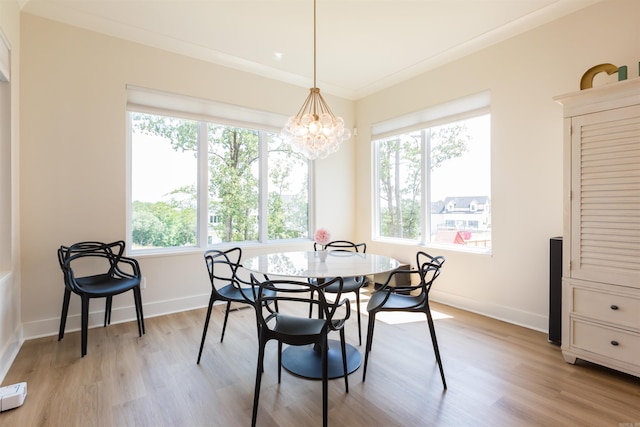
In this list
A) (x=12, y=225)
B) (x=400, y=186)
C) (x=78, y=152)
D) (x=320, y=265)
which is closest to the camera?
(x=320, y=265)

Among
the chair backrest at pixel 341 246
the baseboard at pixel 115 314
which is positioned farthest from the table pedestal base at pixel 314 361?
the baseboard at pixel 115 314

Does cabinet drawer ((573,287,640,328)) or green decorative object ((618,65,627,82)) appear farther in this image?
green decorative object ((618,65,627,82))

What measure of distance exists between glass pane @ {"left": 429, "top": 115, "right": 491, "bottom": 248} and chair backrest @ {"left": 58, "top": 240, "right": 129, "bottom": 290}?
3.52 meters

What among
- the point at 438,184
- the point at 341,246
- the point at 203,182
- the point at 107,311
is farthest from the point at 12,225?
the point at 438,184

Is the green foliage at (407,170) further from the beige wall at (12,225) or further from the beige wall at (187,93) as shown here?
the beige wall at (12,225)

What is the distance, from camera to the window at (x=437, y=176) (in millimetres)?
3586

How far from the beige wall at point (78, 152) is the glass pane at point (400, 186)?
8.52 ft

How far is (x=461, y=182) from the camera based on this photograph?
3764 mm

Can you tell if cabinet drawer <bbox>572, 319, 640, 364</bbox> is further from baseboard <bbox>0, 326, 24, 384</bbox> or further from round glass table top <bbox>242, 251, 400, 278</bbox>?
baseboard <bbox>0, 326, 24, 384</bbox>

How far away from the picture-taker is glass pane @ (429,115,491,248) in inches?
140

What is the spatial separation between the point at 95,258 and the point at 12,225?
0.71 metres

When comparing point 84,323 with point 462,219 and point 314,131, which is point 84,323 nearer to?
point 314,131

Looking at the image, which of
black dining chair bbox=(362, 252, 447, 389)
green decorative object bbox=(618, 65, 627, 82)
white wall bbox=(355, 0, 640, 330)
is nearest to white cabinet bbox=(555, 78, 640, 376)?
green decorative object bbox=(618, 65, 627, 82)

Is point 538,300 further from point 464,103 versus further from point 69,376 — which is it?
point 69,376
